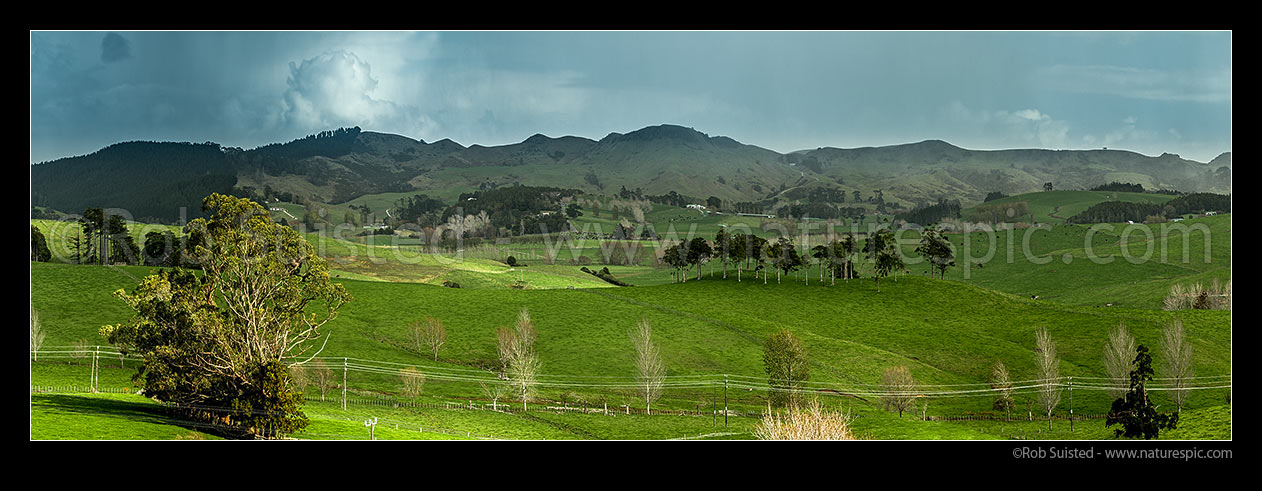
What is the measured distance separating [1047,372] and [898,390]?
17755 mm

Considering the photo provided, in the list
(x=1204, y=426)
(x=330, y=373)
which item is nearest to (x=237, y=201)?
(x=330, y=373)

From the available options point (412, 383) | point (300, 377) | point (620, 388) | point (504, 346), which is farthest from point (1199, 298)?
point (300, 377)

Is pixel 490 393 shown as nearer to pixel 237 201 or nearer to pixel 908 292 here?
pixel 237 201

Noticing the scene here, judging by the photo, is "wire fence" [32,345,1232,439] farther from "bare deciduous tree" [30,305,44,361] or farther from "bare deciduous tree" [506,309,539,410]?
"bare deciduous tree" [506,309,539,410]

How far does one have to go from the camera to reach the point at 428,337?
10888 cm

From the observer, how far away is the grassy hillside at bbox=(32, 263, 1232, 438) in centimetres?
9181

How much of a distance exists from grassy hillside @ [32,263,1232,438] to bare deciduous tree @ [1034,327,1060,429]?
2.73m

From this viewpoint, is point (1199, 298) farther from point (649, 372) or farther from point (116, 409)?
point (116, 409)

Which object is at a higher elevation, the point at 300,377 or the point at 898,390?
the point at 300,377

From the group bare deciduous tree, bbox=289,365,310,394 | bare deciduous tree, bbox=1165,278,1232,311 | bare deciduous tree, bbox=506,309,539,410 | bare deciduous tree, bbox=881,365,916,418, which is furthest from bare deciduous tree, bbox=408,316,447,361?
bare deciduous tree, bbox=1165,278,1232,311

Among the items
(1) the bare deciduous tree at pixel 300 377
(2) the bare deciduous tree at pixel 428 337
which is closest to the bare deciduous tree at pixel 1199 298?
(2) the bare deciduous tree at pixel 428 337

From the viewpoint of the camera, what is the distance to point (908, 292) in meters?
148

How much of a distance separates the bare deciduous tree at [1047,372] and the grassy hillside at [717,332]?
273cm

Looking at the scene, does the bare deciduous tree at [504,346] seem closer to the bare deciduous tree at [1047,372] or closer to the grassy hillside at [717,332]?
the grassy hillside at [717,332]
